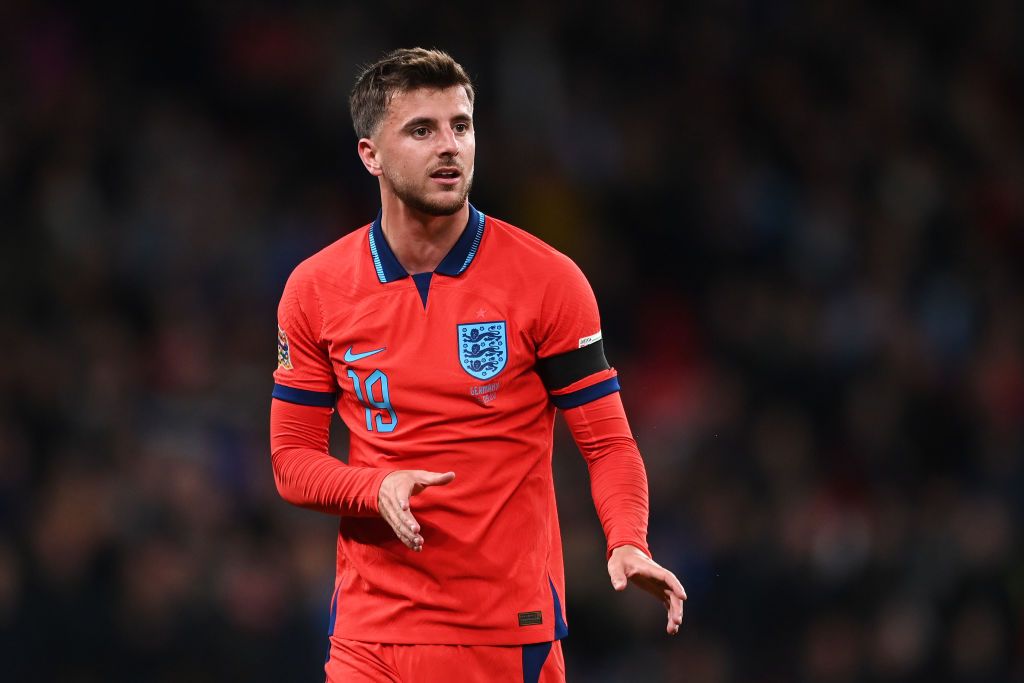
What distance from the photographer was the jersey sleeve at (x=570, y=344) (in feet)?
13.4

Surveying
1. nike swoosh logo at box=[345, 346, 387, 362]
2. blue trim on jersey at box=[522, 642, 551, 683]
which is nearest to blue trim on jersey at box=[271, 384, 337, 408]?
nike swoosh logo at box=[345, 346, 387, 362]

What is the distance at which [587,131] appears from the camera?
11.1 meters

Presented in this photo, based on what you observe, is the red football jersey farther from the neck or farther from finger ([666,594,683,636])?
finger ([666,594,683,636])

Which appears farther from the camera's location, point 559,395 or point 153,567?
point 153,567

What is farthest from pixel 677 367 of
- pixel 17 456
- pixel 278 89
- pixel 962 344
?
pixel 17 456

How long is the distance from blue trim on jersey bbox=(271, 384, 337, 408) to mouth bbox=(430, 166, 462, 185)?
0.67 meters

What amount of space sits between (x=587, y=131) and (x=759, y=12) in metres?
1.95

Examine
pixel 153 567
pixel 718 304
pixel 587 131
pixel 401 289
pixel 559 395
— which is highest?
pixel 587 131

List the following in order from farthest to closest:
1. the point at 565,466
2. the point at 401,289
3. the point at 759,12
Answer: the point at 759,12, the point at 565,466, the point at 401,289

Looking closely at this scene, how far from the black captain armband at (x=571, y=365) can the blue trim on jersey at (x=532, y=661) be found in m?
0.70

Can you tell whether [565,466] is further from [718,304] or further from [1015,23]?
[1015,23]

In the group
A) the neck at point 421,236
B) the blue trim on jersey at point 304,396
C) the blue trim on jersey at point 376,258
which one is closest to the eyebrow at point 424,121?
the neck at point 421,236

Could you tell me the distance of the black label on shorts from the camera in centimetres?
402

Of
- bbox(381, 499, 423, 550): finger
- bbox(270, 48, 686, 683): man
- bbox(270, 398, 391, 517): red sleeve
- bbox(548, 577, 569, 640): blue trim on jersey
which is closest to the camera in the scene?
bbox(381, 499, 423, 550): finger
